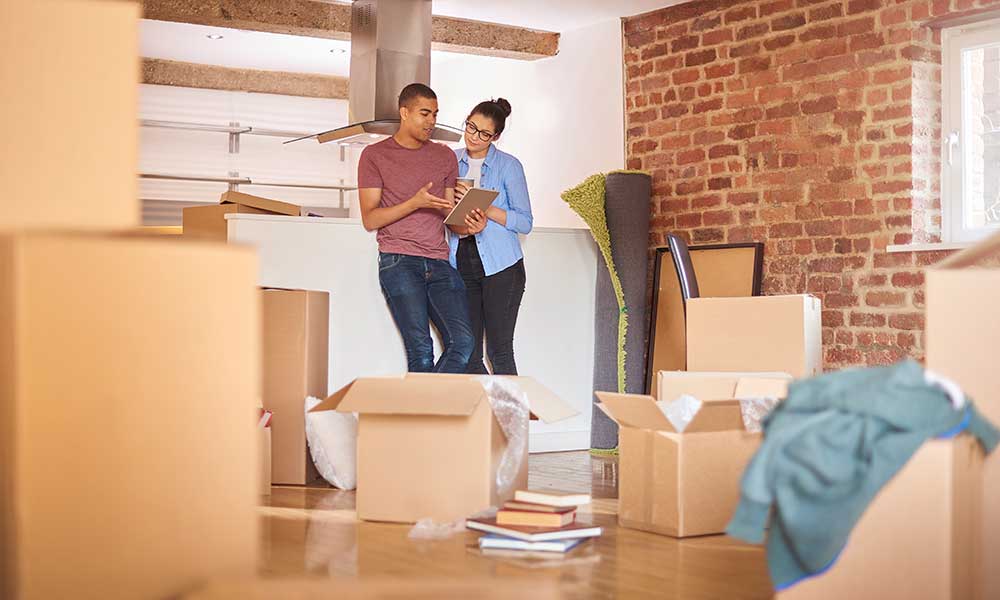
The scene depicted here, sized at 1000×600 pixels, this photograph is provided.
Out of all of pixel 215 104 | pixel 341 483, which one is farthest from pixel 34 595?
pixel 215 104

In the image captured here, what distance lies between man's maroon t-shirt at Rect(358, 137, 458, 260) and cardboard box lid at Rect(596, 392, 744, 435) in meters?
1.51

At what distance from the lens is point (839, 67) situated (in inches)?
203

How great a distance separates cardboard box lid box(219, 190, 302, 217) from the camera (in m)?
4.87

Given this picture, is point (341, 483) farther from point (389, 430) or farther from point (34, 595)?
point (34, 595)

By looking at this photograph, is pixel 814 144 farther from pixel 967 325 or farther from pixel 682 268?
pixel 967 325

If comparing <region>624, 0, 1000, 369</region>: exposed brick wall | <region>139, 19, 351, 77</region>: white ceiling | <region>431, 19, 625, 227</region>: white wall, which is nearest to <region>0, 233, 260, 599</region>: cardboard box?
<region>624, 0, 1000, 369</region>: exposed brick wall

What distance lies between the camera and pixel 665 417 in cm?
317

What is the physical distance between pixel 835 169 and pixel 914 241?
0.50m

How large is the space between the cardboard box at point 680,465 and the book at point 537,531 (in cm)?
21

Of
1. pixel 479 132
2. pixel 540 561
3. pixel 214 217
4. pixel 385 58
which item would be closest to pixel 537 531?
pixel 540 561

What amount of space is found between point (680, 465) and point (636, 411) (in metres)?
0.21

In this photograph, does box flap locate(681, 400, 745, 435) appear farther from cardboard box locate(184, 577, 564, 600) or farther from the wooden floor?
cardboard box locate(184, 577, 564, 600)

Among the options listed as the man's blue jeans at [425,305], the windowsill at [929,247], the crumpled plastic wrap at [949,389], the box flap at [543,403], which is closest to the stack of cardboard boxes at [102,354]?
the crumpled plastic wrap at [949,389]

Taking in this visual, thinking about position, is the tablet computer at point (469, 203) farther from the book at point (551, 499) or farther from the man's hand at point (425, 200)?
the book at point (551, 499)
